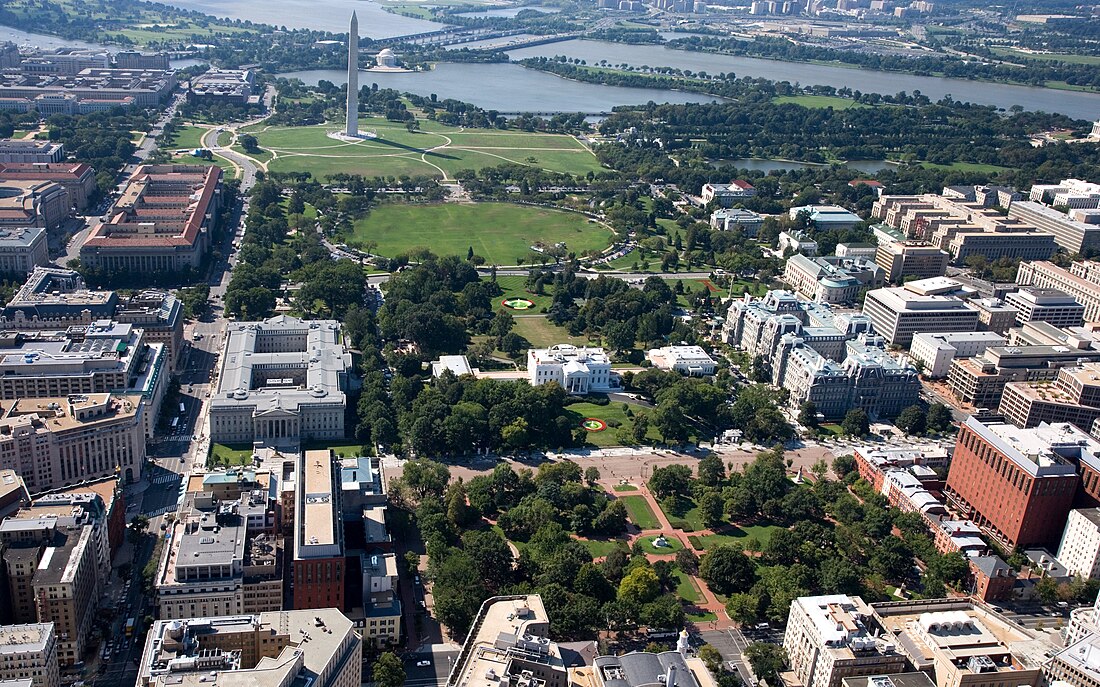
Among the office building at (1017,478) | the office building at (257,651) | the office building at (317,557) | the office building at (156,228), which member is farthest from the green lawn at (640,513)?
the office building at (156,228)

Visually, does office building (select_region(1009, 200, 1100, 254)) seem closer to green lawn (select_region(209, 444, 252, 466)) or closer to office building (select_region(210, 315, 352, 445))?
office building (select_region(210, 315, 352, 445))

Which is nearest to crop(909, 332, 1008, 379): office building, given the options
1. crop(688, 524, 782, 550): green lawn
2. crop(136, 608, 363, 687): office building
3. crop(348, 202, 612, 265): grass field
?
crop(688, 524, 782, 550): green lawn

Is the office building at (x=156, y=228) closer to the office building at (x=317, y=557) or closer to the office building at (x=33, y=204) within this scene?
the office building at (x=33, y=204)

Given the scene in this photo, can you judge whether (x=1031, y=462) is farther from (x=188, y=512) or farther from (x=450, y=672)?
(x=188, y=512)

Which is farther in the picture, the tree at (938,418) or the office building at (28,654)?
the tree at (938,418)

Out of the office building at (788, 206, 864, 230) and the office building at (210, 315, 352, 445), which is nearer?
the office building at (210, 315, 352, 445)
